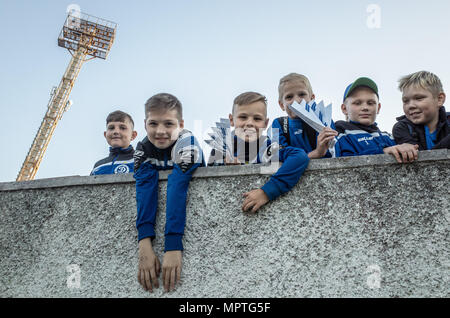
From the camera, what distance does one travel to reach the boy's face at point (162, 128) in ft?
8.03

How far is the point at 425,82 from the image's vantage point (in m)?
2.50

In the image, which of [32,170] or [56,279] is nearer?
[56,279]

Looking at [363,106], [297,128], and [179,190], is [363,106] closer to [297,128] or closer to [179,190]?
[297,128]

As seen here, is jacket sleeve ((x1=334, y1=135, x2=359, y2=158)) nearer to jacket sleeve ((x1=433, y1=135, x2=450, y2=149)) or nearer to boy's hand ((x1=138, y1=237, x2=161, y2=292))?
jacket sleeve ((x1=433, y1=135, x2=450, y2=149))

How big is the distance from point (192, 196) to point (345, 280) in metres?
0.95

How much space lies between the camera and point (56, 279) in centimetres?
222

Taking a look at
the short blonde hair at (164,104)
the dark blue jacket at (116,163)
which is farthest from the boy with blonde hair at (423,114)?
the dark blue jacket at (116,163)

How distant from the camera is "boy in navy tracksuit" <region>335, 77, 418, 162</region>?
251 cm

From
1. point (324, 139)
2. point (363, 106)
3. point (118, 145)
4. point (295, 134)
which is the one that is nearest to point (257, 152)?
point (295, 134)

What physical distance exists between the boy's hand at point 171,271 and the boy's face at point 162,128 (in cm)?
79

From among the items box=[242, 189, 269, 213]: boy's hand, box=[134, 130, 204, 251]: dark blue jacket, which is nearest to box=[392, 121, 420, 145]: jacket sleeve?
box=[242, 189, 269, 213]: boy's hand

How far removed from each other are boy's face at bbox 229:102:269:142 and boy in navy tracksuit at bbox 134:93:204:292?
0.32 meters
